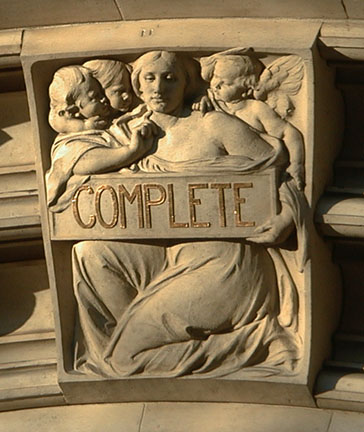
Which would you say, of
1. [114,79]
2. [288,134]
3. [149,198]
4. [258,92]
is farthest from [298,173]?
[114,79]

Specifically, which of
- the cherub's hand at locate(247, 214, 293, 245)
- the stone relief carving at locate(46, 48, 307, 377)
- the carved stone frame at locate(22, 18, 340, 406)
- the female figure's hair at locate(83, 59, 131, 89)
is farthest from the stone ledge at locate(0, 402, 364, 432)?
the female figure's hair at locate(83, 59, 131, 89)

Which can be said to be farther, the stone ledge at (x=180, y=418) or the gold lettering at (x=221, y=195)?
the stone ledge at (x=180, y=418)

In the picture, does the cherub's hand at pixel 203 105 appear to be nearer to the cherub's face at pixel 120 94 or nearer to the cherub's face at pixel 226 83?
Result: the cherub's face at pixel 226 83

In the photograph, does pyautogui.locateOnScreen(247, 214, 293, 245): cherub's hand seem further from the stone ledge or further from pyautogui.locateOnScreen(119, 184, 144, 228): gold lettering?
the stone ledge

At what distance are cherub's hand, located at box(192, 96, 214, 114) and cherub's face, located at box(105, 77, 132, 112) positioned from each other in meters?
0.14

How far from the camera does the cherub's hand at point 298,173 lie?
3.97 meters

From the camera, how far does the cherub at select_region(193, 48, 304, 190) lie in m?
3.94

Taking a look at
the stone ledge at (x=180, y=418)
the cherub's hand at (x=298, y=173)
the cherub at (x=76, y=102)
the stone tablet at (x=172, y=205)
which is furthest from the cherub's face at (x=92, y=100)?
the stone ledge at (x=180, y=418)

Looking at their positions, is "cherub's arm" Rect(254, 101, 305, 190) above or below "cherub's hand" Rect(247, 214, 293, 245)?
above

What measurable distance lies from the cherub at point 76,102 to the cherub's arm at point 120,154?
0.22ft

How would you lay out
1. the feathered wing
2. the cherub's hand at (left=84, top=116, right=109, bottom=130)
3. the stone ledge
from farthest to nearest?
the stone ledge
the cherub's hand at (left=84, top=116, right=109, bottom=130)
the feathered wing

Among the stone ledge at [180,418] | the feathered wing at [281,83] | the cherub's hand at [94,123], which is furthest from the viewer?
the stone ledge at [180,418]

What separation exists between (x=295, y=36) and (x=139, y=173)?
0.44 metres

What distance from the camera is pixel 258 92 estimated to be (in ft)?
13.0
